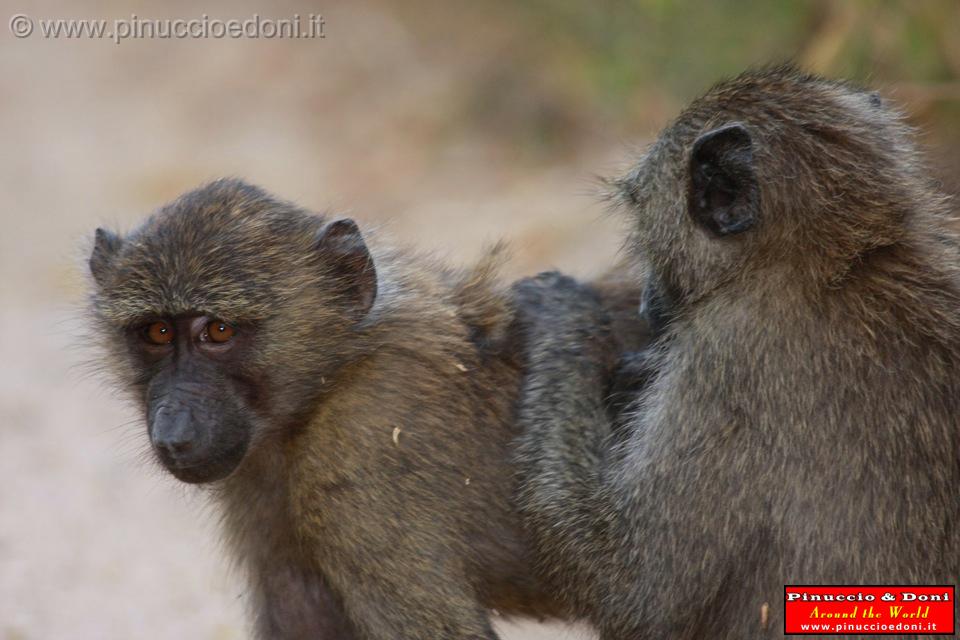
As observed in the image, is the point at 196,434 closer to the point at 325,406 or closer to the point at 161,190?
the point at 325,406

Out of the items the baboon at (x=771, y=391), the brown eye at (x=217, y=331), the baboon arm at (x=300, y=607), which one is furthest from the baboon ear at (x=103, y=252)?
the baboon at (x=771, y=391)

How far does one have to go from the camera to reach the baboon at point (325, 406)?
4020 millimetres

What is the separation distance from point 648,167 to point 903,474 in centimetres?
122

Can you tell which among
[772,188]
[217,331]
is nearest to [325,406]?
[217,331]

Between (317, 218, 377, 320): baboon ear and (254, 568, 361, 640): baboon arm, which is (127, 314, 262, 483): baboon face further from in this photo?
(254, 568, 361, 640): baboon arm

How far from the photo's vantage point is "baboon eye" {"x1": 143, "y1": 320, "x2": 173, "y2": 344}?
4.12 metres

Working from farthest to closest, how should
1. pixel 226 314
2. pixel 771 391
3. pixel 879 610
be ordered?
1. pixel 226 314
2. pixel 771 391
3. pixel 879 610

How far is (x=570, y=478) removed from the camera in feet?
13.5

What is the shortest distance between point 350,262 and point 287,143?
8476 millimetres

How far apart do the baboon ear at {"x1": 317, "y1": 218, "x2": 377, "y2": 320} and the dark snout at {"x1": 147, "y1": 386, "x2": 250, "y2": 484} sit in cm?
59

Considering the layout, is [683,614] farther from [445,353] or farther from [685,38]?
[685,38]

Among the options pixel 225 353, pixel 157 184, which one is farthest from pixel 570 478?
pixel 157 184

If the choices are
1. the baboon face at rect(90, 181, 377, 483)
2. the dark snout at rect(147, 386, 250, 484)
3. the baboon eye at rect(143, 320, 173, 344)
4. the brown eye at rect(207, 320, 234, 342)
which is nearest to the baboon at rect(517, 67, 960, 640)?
the baboon face at rect(90, 181, 377, 483)

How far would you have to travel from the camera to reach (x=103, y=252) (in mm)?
4457
